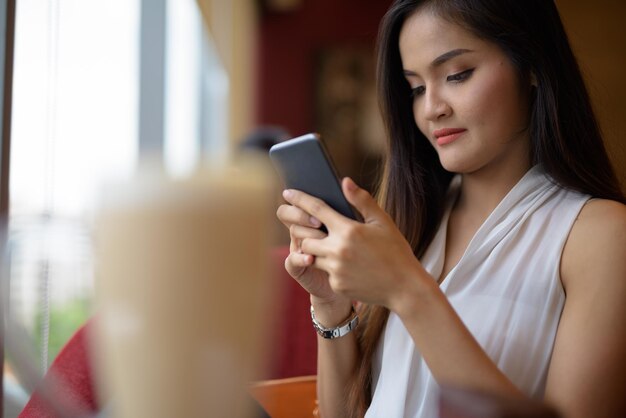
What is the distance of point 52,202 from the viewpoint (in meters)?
1.37

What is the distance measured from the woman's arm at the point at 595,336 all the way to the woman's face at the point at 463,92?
225mm

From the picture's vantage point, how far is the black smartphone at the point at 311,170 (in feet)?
2.20

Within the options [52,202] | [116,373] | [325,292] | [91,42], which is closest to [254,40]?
[91,42]

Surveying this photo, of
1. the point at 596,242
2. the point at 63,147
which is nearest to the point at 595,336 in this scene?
the point at 596,242

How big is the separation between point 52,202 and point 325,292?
2.26 ft

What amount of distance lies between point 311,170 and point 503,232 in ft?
1.50

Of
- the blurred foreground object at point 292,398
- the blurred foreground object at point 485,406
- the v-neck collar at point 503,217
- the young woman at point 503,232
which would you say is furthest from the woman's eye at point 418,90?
the blurred foreground object at point 485,406

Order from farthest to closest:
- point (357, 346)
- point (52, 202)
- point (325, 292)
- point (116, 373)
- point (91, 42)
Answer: point (91, 42), point (52, 202), point (357, 346), point (325, 292), point (116, 373)

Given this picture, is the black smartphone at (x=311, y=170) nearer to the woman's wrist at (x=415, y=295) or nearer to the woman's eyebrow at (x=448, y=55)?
the woman's wrist at (x=415, y=295)

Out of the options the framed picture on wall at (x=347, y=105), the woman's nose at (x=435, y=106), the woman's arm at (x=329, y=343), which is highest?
the framed picture on wall at (x=347, y=105)

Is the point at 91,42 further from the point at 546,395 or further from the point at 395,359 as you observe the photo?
the point at 546,395

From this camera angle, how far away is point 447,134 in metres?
1.04

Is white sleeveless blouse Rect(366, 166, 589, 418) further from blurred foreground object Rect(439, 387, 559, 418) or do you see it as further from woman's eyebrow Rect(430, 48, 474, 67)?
blurred foreground object Rect(439, 387, 559, 418)

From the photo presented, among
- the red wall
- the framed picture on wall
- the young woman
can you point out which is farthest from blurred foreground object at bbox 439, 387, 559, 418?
the red wall
